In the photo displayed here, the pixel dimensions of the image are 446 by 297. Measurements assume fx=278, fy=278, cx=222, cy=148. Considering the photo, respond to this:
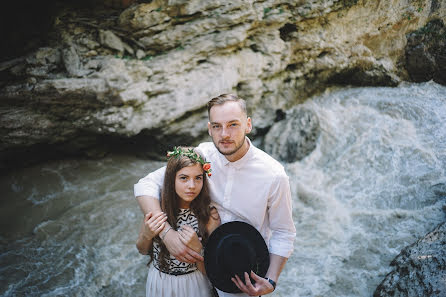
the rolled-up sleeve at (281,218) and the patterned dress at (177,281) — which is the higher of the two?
the rolled-up sleeve at (281,218)

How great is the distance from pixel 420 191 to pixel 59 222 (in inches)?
224

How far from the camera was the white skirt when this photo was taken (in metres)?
1.91

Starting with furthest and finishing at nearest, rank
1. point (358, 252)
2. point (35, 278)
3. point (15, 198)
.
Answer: point (15, 198), point (358, 252), point (35, 278)

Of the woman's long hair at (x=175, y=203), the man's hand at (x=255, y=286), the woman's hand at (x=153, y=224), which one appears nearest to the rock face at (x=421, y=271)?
the man's hand at (x=255, y=286)

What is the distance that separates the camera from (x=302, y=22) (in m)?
6.59

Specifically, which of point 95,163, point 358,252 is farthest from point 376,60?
point 95,163

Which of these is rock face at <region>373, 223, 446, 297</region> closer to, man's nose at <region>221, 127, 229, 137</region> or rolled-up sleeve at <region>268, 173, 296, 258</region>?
rolled-up sleeve at <region>268, 173, 296, 258</region>

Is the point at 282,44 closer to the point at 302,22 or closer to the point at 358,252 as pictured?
the point at 302,22

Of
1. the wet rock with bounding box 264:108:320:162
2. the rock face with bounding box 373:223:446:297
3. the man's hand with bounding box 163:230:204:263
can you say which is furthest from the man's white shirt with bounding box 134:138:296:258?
the wet rock with bounding box 264:108:320:162

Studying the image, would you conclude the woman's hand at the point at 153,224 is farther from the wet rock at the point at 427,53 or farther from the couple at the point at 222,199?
the wet rock at the point at 427,53

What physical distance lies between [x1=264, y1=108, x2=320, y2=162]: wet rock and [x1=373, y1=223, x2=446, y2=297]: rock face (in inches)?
114

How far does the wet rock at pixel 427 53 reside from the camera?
22.8ft

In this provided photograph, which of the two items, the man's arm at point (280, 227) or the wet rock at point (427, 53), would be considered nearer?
the man's arm at point (280, 227)

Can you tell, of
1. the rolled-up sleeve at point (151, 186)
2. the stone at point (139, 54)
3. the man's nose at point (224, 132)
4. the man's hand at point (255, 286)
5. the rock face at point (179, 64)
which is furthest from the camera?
the stone at point (139, 54)
